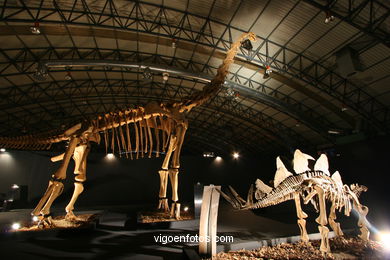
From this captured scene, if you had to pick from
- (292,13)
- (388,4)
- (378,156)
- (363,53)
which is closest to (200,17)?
(292,13)

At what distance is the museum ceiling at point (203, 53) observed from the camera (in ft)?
27.8

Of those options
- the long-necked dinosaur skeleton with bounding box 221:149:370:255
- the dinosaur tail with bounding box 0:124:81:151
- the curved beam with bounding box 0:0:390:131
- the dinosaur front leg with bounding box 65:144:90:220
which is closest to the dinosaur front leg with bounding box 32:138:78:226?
the dinosaur front leg with bounding box 65:144:90:220

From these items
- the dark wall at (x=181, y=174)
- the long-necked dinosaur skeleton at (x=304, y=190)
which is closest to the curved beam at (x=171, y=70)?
the dark wall at (x=181, y=174)

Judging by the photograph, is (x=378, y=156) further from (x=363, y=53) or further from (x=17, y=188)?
(x=17, y=188)

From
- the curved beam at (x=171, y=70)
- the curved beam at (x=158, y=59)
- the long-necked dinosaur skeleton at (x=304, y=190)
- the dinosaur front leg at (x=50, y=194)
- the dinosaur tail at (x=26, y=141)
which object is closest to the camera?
the long-necked dinosaur skeleton at (x=304, y=190)

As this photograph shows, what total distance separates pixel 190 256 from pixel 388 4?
1074 centimetres

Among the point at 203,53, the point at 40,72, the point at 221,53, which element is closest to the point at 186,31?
the point at 203,53

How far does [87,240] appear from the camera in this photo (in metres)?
5.05

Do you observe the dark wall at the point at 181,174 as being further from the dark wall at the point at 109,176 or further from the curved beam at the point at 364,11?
the curved beam at the point at 364,11

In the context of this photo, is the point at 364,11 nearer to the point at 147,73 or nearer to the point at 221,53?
the point at 221,53

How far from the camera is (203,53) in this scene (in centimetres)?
1174

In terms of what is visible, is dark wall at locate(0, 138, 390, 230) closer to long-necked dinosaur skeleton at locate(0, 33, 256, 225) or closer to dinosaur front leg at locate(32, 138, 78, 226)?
long-necked dinosaur skeleton at locate(0, 33, 256, 225)

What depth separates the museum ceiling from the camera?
334 inches

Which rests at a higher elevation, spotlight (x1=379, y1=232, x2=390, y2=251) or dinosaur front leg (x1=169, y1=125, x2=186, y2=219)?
dinosaur front leg (x1=169, y1=125, x2=186, y2=219)
